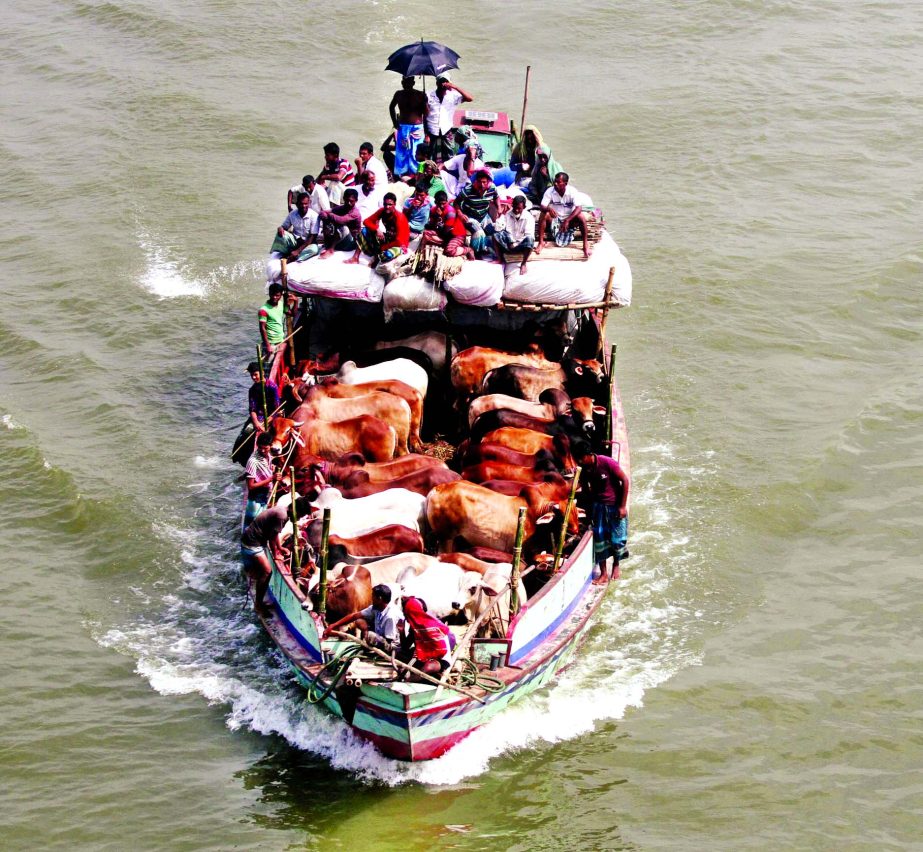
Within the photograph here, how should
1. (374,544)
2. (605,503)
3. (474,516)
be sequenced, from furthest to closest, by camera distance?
(605,503) < (474,516) < (374,544)

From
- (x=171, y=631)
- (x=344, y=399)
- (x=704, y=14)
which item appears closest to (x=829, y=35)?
(x=704, y=14)

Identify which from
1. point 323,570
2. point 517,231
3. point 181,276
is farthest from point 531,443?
point 181,276

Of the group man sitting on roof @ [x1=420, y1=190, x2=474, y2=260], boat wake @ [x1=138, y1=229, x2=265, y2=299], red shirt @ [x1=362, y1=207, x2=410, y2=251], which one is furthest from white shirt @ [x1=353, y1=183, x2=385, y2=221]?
boat wake @ [x1=138, y1=229, x2=265, y2=299]

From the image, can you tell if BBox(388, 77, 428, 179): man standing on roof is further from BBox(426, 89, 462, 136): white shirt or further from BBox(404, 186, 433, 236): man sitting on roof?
BBox(404, 186, 433, 236): man sitting on roof

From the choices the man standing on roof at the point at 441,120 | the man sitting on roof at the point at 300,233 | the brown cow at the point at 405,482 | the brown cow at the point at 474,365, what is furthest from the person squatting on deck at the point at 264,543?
the man standing on roof at the point at 441,120

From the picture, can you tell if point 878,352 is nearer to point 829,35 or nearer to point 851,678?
point 851,678

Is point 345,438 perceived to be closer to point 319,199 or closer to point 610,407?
point 610,407
